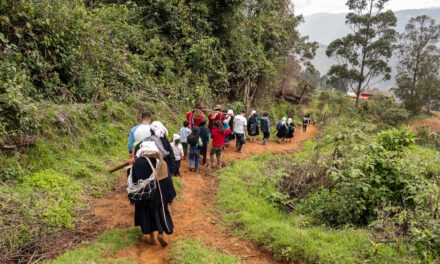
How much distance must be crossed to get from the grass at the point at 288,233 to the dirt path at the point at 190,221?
0.82ft

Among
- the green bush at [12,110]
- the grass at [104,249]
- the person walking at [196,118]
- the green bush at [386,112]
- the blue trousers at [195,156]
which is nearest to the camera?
the grass at [104,249]

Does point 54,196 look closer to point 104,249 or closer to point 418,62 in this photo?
point 104,249

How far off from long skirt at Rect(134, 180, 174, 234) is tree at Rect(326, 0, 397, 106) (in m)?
30.9

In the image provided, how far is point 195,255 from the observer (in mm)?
4512

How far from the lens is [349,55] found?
101 ft

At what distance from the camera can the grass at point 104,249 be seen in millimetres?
4074

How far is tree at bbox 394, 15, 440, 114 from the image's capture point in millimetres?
31672

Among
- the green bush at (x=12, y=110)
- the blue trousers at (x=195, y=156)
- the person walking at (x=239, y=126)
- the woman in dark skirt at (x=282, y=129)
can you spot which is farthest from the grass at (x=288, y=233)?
the woman in dark skirt at (x=282, y=129)

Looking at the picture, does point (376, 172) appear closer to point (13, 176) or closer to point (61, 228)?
point (61, 228)

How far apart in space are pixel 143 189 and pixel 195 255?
1.30 m

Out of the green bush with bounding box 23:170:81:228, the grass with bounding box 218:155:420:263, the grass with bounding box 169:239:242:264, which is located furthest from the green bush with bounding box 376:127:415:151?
the green bush with bounding box 23:170:81:228

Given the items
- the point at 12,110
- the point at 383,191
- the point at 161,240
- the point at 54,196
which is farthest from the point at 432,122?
the point at 12,110

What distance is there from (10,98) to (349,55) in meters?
31.3

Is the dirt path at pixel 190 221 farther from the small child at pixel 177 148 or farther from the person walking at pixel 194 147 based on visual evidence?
the person walking at pixel 194 147
